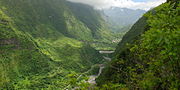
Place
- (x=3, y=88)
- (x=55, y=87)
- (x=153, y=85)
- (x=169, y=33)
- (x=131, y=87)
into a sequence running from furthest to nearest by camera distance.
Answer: (x=55, y=87) < (x=3, y=88) < (x=131, y=87) < (x=153, y=85) < (x=169, y=33)

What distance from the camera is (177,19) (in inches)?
332

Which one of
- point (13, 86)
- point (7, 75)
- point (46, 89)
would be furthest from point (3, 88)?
point (46, 89)

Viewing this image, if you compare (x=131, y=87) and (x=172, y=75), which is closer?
(x=172, y=75)

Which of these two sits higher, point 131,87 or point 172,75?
point 172,75

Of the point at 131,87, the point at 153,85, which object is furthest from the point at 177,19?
the point at 131,87

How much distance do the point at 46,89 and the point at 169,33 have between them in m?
176

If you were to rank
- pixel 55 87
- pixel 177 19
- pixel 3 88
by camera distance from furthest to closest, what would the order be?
1. pixel 55 87
2. pixel 3 88
3. pixel 177 19

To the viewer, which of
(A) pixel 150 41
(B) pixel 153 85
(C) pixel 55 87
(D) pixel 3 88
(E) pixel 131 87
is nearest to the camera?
(A) pixel 150 41

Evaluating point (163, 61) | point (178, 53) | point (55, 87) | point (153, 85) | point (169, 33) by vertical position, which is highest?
point (169, 33)

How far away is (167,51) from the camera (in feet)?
26.7

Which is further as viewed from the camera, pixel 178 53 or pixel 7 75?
pixel 7 75

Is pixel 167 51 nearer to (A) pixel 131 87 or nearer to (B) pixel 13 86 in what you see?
(A) pixel 131 87

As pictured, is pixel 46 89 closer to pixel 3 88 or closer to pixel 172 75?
pixel 3 88

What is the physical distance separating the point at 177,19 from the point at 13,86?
611 feet
